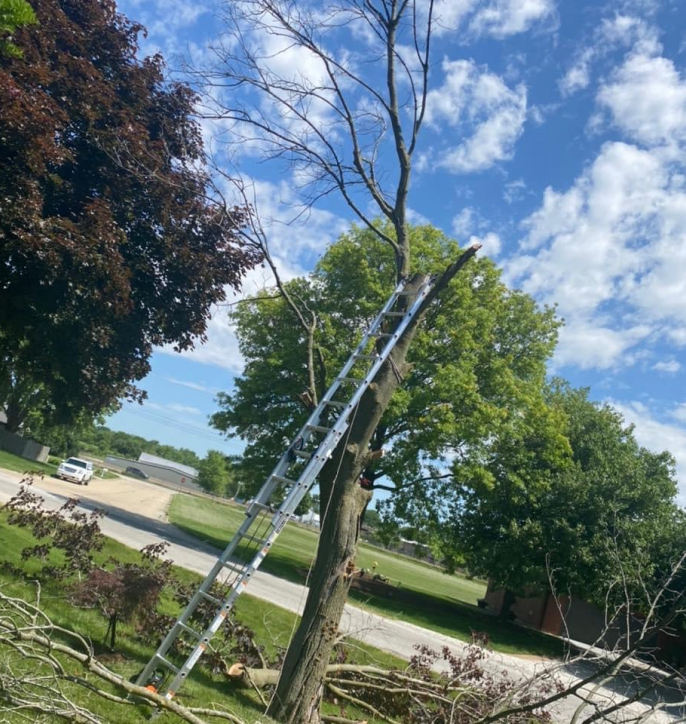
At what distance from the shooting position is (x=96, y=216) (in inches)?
347

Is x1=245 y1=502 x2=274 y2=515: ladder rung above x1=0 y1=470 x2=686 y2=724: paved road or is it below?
above

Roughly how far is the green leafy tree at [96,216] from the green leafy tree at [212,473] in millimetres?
83147

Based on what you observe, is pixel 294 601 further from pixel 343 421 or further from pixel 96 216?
pixel 343 421

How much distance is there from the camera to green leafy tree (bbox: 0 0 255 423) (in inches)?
325

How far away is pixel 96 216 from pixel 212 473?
86774 mm

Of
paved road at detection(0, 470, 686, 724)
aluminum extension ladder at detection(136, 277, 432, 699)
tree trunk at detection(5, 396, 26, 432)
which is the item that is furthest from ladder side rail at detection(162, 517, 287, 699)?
tree trunk at detection(5, 396, 26, 432)

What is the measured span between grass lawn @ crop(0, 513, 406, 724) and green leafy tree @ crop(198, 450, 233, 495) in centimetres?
8235

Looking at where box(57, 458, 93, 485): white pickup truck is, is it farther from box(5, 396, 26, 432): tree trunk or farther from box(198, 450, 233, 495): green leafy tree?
box(198, 450, 233, 495): green leafy tree

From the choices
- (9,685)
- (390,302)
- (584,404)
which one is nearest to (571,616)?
(584,404)

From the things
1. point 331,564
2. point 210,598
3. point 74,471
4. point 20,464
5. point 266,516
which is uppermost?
point 266,516

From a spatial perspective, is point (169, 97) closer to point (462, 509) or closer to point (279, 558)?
point (462, 509)

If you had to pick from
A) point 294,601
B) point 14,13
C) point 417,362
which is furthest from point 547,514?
point 14,13

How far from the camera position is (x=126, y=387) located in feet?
37.1

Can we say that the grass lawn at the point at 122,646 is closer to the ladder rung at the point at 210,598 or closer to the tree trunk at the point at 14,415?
the ladder rung at the point at 210,598
